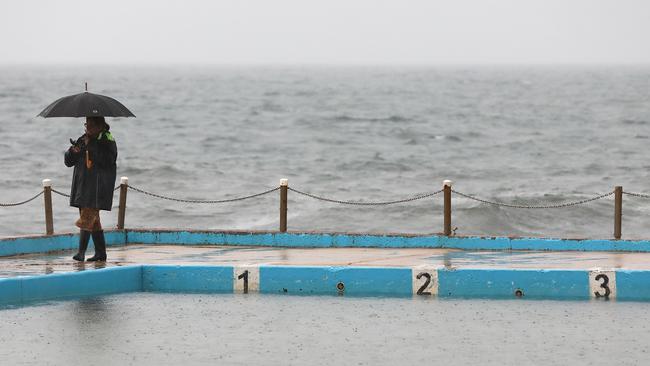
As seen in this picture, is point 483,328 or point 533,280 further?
point 533,280

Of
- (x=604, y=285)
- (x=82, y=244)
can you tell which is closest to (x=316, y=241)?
(x=82, y=244)

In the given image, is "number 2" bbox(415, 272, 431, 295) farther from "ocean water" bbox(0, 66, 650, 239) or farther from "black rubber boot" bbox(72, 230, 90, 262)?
"ocean water" bbox(0, 66, 650, 239)

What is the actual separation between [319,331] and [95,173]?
4.40 meters

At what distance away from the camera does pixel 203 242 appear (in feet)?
60.3

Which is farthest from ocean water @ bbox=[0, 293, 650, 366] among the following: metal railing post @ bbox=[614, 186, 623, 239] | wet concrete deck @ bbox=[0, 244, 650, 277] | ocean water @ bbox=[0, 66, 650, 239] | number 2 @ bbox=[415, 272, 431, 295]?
ocean water @ bbox=[0, 66, 650, 239]

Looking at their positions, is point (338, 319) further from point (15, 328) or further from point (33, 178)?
point (33, 178)

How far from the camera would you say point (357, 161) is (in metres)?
56.4

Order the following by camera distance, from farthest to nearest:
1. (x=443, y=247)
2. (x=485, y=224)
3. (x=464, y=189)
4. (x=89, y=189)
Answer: (x=464, y=189) → (x=485, y=224) → (x=443, y=247) → (x=89, y=189)

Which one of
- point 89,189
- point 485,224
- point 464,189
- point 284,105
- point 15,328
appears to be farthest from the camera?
point 284,105

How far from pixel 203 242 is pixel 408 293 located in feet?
15.8

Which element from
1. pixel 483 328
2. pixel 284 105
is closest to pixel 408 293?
pixel 483 328

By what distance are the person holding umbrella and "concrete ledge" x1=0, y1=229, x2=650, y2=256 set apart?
1970 millimetres

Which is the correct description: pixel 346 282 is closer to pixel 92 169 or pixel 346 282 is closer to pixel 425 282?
pixel 425 282

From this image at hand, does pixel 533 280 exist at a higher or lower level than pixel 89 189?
lower
